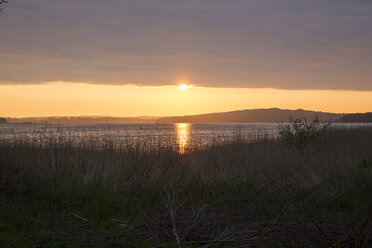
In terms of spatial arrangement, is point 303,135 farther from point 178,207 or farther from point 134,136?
point 134,136

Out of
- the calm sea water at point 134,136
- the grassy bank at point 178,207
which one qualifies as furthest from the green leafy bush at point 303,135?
the grassy bank at point 178,207

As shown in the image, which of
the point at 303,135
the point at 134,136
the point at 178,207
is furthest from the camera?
the point at 134,136

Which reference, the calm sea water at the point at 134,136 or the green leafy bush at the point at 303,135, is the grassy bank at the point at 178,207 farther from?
the calm sea water at the point at 134,136

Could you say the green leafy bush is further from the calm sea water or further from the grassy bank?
the grassy bank

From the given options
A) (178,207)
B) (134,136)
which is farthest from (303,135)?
(134,136)

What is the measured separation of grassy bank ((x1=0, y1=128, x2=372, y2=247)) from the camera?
4625 mm

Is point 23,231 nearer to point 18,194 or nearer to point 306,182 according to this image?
point 18,194

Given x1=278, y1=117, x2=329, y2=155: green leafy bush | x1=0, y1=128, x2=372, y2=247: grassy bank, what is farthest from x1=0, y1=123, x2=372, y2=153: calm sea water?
x1=0, y1=128, x2=372, y2=247: grassy bank

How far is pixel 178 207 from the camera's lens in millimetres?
5176

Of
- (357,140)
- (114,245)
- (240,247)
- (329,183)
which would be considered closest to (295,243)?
(240,247)

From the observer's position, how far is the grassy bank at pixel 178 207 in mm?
4625

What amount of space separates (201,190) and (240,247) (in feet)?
14.2

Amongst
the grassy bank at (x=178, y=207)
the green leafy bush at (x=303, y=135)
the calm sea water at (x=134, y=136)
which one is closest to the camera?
the grassy bank at (x=178, y=207)

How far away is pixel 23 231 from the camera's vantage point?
18.4ft
